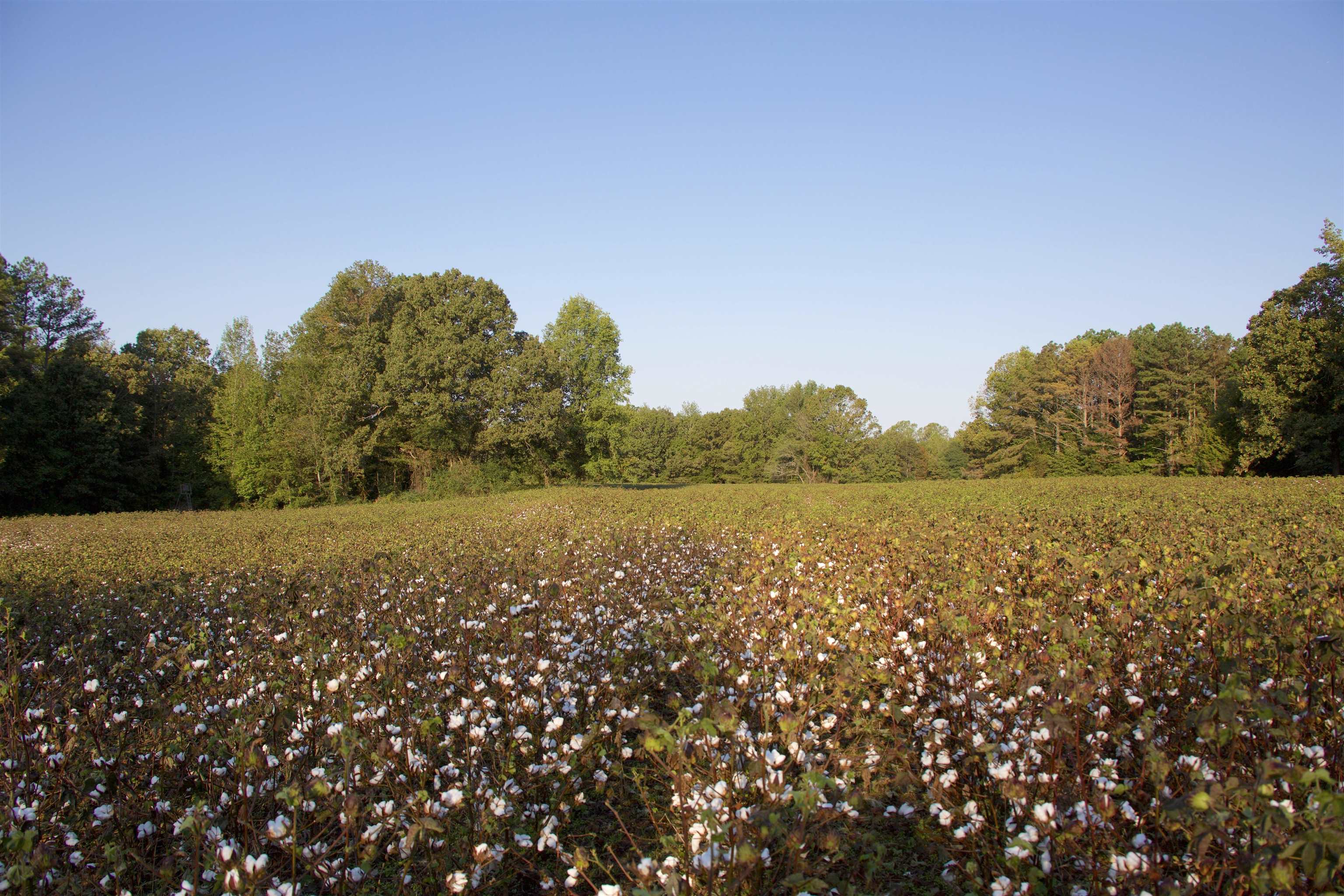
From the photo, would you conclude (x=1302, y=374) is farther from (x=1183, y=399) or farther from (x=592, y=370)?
(x=592, y=370)

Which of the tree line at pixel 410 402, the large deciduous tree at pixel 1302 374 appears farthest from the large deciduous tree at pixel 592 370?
the large deciduous tree at pixel 1302 374

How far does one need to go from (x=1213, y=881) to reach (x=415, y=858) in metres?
3.09

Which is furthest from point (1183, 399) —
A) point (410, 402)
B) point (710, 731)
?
point (710, 731)

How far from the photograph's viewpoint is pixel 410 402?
34.2 metres

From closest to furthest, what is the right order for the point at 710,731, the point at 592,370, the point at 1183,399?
the point at 710,731
the point at 592,370
the point at 1183,399

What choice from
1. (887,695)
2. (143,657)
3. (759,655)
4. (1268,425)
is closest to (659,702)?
(759,655)

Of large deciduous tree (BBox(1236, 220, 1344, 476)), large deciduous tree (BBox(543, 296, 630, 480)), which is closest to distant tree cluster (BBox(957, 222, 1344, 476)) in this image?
large deciduous tree (BBox(1236, 220, 1344, 476))

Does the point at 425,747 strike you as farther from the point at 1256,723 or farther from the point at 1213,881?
the point at 1256,723

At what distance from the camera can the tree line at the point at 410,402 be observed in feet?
Result: 113

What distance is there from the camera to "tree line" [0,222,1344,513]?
113 ft

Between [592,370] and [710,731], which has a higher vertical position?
[592,370]

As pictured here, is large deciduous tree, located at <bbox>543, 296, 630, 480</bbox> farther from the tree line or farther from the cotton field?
the cotton field

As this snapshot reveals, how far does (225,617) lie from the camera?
262 inches

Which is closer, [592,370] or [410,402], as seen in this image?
[410,402]
